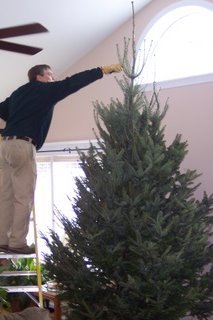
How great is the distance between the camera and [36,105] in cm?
342

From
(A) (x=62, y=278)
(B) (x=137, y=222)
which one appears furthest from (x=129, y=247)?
(A) (x=62, y=278)

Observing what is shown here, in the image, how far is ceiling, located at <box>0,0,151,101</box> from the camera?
4559 millimetres

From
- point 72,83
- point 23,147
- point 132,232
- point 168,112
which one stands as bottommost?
point 132,232

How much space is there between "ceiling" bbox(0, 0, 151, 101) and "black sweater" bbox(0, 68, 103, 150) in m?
1.19

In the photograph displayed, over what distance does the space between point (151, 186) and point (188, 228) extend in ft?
1.26

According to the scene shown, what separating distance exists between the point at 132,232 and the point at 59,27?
2762 millimetres

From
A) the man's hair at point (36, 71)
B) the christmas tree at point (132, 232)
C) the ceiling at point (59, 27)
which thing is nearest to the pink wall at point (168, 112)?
the ceiling at point (59, 27)

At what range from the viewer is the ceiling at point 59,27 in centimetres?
456

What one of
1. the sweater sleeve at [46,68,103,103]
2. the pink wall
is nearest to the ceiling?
Answer: the pink wall

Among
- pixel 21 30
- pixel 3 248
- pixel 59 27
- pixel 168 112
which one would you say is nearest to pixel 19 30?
pixel 21 30

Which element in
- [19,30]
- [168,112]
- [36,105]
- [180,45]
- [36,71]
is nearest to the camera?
[19,30]

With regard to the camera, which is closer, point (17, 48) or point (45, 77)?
point (17, 48)

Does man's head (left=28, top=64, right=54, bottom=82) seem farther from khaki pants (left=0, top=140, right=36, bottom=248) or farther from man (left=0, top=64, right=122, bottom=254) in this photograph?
khaki pants (left=0, top=140, right=36, bottom=248)

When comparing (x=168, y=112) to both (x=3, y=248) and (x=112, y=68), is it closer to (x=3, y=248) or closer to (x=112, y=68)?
(x=112, y=68)
